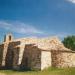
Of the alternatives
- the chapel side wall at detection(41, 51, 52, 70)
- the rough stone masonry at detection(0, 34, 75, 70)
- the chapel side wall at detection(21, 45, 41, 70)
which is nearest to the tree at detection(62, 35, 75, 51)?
the rough stone masonry at detection(0, 34, 75, 70)

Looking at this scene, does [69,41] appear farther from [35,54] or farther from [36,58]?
[36,58]

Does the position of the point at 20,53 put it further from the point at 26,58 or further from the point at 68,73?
the point at 68,73

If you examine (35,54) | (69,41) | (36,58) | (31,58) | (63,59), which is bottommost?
(63,59)

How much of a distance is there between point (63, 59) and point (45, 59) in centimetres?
243

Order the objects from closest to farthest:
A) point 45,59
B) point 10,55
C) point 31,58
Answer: point 45,59
point 31,58
point 10,55

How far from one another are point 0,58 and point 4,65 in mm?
1952

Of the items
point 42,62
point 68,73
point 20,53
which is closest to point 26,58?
point 20,53

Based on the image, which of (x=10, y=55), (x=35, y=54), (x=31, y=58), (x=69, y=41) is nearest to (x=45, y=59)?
(x=35, y=54)

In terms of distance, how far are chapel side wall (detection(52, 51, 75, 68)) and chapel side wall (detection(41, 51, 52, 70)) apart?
0.59 metres

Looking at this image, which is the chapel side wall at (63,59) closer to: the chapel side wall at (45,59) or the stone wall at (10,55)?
the chapel side wall at (45,59)

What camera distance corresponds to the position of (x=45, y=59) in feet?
122

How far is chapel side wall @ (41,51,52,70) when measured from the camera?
36.9m

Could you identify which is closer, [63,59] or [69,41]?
[63,59]

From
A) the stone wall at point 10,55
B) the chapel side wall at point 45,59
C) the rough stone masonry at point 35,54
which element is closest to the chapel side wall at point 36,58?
the rough stone masonry at point 35,54
